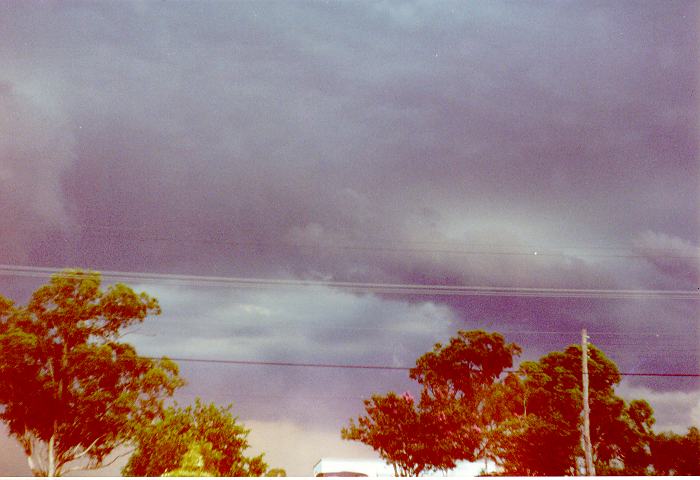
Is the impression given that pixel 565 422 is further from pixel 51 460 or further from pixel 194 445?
pixel 51 460

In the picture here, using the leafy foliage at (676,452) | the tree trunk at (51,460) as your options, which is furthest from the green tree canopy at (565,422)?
the tree trunk at (51,460)

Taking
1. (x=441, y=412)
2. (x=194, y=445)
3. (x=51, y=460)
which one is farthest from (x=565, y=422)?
(x=51, y=460)

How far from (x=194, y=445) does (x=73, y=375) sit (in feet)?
16.3

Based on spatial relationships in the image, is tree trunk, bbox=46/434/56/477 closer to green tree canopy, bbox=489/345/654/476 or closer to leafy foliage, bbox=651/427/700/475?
green tree canopy, bbox=489/345/654/476

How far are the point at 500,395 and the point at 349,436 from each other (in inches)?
255

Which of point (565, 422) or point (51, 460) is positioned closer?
point (51, 460)

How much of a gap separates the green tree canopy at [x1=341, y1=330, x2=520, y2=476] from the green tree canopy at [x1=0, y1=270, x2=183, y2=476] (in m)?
8.32

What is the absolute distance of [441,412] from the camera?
25.5m

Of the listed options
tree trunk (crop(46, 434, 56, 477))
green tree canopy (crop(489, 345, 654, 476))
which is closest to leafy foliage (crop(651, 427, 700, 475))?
green tree canopy (crop(489, 345, 654, 476))

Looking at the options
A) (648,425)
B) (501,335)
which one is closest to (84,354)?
(501,335)

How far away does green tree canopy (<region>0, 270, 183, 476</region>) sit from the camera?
2225 centimetres

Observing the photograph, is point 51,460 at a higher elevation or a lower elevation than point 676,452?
lower

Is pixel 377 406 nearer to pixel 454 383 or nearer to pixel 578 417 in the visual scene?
pixel 454 383

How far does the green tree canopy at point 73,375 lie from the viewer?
876 inches
